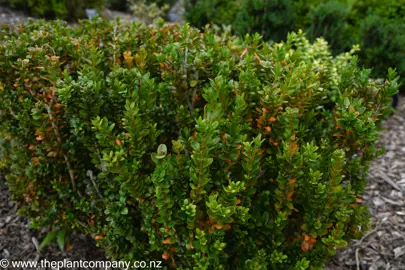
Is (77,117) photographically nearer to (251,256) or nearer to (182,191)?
(182,191)

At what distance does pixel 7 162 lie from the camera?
9.50 ft

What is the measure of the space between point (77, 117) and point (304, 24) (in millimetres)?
4243

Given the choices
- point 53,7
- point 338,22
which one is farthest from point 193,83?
point 53,7

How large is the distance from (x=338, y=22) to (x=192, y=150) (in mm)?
3547

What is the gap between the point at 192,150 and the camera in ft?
6.47

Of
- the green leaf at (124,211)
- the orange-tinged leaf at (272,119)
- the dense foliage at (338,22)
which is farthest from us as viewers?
the dense foliage at (338,22)

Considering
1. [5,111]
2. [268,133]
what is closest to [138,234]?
[268,133]

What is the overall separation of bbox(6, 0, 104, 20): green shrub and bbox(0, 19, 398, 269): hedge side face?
4.99 m

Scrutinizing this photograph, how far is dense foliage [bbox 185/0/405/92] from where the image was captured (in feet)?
15.2

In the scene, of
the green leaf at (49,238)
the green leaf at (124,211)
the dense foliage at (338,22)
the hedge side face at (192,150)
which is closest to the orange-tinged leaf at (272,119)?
the hedge side face at (192,150)

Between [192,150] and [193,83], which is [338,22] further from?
[192,150]

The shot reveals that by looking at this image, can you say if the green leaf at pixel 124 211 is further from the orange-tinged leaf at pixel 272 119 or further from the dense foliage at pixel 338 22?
the dense foliage at pixel 338 22

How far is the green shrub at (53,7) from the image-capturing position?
7195 mm

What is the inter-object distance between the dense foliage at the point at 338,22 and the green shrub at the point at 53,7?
2.79 metres
